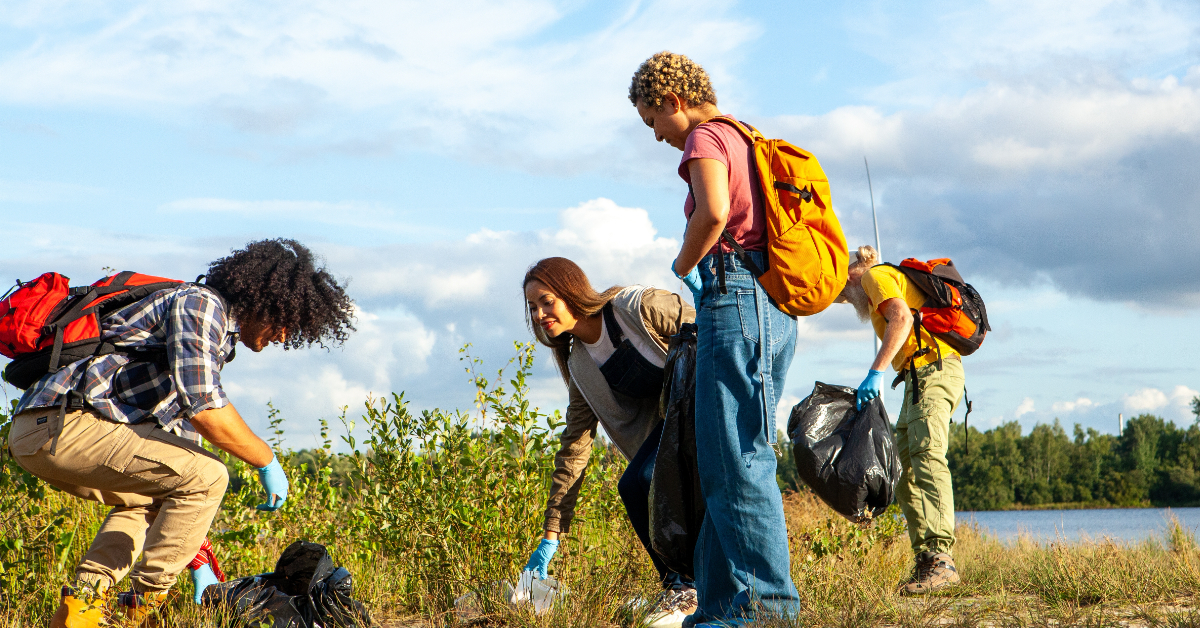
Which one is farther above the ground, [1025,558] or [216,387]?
[216,387]

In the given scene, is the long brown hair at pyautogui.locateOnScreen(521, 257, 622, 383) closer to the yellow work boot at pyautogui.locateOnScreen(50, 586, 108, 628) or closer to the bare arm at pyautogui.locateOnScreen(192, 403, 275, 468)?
the bare arm at pyautogui.locateOnScreen(192, 403, 275, 468)

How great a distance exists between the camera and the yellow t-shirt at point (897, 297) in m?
4.66

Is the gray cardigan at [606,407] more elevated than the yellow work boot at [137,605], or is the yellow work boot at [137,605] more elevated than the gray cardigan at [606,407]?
the gray cardigan at [606,407]

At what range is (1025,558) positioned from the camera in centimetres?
569

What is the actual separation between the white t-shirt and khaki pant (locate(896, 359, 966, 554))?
5.87 ft

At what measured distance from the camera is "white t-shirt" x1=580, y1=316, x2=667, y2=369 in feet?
12.3

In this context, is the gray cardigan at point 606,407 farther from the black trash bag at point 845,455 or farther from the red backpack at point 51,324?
the red backpack at point 51,324

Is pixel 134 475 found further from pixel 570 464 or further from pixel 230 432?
pixel 570 464

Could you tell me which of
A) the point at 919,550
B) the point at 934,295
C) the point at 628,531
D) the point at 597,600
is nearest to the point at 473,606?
the point at 597,600

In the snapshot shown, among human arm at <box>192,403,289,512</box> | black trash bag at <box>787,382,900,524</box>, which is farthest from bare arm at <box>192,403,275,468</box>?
black trash bag at <box>787,382,900,524</box>

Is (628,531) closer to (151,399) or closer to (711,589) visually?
Result: (711,589)

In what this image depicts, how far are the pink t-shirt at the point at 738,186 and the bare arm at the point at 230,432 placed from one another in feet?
5.62

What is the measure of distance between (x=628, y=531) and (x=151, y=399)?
2401mm

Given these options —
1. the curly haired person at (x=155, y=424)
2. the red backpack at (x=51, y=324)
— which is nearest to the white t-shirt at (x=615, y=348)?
the curly haired person at (x=155, y=424)
